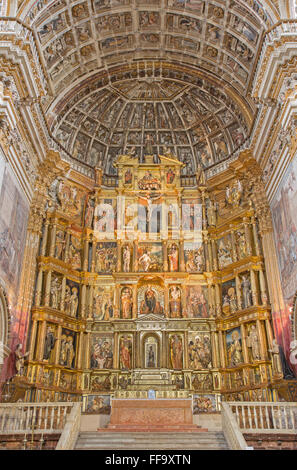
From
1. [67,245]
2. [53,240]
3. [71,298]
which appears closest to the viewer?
[53,240]

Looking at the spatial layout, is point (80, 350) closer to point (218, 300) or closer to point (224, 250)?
point (218, 300)

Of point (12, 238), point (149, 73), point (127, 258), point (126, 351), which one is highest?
point (149, 73)

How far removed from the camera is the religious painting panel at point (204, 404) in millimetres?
18906

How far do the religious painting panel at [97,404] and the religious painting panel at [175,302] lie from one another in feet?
16.4

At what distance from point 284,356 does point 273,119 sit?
966cm

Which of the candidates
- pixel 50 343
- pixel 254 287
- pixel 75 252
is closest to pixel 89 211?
pixel 75 252

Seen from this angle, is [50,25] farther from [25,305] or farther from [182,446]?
[182,446]

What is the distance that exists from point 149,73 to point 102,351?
1495cm

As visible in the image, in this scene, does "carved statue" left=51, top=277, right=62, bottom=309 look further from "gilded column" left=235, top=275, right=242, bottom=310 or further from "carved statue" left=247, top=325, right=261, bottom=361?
"carved statue" left=247, top=325, right=261, bottom=361

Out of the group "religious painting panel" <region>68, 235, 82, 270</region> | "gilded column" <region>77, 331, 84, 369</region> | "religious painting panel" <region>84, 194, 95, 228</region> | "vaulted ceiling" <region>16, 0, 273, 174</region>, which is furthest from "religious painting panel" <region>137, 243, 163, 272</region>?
"vaulted ceiling" <region>16, 0, 273, 174</region>

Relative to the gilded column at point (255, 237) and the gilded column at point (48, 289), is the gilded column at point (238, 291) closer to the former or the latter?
the gilded column at point (255, 237)

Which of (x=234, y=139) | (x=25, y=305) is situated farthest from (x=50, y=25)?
(x=25, y=305)

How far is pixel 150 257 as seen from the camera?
2286 centimetres

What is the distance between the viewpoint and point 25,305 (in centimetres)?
1823
